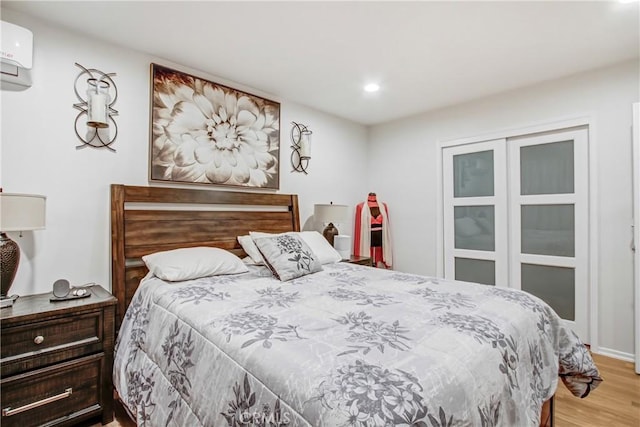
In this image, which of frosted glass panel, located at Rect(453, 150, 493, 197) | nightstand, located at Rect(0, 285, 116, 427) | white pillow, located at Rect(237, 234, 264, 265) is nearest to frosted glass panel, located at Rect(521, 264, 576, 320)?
frosted glass panel, located at Rect(453, 150, 493, 197)

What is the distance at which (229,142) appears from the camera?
9.53 feet

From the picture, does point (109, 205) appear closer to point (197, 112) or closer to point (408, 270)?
point (197, 112)

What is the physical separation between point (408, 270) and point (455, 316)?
268 centimetres

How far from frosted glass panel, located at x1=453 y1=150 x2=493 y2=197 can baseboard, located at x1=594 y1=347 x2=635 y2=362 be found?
5.40 ft

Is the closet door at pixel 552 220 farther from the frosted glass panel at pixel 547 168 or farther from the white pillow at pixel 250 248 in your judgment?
the white pillow at pixel 250 248

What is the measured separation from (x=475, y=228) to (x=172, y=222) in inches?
121

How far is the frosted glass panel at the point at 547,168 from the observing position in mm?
2936

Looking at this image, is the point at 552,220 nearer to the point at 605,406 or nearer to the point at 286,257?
the point at 605,406

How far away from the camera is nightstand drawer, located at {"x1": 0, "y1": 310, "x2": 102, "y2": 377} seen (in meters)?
1.55

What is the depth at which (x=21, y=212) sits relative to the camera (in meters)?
1.65

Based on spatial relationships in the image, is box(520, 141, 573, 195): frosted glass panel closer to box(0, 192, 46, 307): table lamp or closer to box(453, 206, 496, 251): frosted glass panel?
box(453, 206, 496, 251): frosted glass panel

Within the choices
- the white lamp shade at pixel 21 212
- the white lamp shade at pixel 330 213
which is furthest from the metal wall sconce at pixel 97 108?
the white lamp shade at pixel 330 213

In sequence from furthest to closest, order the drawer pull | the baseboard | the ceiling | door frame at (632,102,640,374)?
the baseboard < door frame at (632,102,640,374) < the ceiling < the drawer pull

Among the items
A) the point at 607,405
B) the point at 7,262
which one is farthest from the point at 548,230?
the point at 7,262
